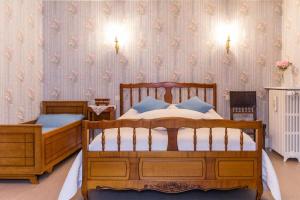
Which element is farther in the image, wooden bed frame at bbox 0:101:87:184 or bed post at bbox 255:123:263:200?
wooden bed frame at bbox 0:101:87:184

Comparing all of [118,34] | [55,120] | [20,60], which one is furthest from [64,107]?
[118,34]

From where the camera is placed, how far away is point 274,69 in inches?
264

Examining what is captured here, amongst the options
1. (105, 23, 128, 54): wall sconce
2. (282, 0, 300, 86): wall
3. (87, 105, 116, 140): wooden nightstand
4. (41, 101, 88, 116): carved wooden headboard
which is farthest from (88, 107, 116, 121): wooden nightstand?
(282, 0, 300, 86): wall

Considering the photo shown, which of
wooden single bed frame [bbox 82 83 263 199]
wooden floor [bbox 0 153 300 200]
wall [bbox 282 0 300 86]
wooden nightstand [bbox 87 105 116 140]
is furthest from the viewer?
wooden nightstand [bbox 87 105 116 140]

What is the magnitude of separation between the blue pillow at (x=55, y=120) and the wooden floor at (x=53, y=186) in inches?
35.3

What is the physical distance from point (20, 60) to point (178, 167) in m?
3.52

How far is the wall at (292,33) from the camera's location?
612cm

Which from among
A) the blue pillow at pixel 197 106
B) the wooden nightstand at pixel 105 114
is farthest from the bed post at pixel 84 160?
the wooden nightstand at pixel 105 114

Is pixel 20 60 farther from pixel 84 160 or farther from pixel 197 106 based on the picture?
pixel 84 160

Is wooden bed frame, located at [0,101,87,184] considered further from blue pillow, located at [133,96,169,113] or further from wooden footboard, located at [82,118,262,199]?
blue pillow, located at [133,96,169,113]

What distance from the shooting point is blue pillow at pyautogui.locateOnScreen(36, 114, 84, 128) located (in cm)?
613

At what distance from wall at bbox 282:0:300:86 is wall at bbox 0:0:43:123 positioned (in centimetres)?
416

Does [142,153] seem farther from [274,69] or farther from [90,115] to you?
[274,69]

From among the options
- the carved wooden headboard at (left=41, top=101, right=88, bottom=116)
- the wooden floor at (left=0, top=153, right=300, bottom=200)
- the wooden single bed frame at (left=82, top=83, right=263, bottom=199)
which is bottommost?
the wooden floor at (left=0, top=153, right=300, bottom=200)
